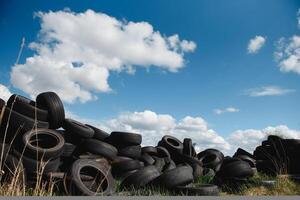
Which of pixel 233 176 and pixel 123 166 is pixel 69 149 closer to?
pixel 123 166

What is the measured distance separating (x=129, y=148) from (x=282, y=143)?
4.13 m

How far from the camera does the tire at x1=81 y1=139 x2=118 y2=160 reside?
9.57 m

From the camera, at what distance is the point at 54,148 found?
809cm

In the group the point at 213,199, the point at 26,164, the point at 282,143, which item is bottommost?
the point at 213,199

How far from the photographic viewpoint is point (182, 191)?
729cm

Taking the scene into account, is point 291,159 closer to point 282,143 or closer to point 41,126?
point 282,143

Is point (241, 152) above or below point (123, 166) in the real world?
above

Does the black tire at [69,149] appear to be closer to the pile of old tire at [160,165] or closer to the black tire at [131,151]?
the pile of old tire at [160,165]

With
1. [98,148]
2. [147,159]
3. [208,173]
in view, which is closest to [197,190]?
[98,148]

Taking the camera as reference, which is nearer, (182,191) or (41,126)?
(182,191)

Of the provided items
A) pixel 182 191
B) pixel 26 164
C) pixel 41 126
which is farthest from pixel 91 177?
pixel 41 126

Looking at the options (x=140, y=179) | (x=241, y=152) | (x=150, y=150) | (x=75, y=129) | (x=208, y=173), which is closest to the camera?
(x=140, y=179)

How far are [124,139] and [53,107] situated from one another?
2153 millimetres

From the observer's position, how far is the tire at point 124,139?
416 inches
